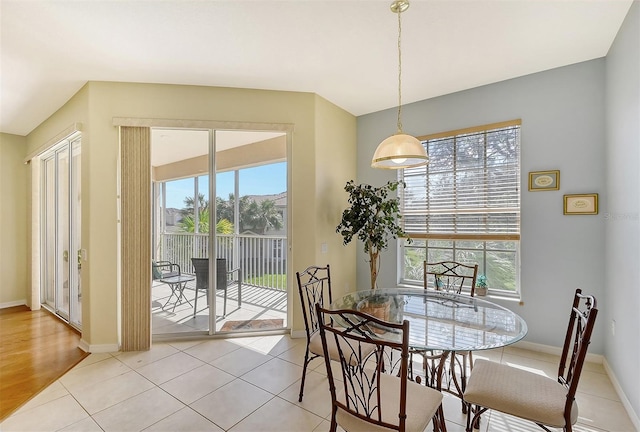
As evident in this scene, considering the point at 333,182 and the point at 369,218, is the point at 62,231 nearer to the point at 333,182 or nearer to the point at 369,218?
the point at 333,182

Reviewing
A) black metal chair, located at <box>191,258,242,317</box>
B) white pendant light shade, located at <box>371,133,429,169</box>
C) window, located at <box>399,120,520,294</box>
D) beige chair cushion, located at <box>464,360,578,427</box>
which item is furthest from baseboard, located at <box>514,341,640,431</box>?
black metal chair, located at <box>191,258,242,317</box>

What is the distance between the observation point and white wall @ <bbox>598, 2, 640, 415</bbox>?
205 centimetres

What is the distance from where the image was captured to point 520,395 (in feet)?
5.12

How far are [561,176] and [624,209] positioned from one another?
28.8 inches

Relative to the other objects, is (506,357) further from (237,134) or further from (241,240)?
(237,134)

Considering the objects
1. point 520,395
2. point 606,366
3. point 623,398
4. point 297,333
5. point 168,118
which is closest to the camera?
point 520,395

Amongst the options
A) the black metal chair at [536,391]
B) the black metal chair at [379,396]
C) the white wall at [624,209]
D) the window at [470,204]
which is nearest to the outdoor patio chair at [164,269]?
the black metal chair at [379,396]

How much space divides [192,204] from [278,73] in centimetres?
179

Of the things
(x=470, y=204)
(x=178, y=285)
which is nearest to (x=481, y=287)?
(x=470, y=204)

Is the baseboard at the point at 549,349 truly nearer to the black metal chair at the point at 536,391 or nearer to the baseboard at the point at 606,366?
the baseboard at the point at 606,366

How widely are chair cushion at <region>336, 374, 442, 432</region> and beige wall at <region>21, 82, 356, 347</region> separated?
2.01m

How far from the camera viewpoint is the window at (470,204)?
3248 millimetres

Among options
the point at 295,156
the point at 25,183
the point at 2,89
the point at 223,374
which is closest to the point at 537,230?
the point at 295,156

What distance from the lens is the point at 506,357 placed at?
9.61 ft
